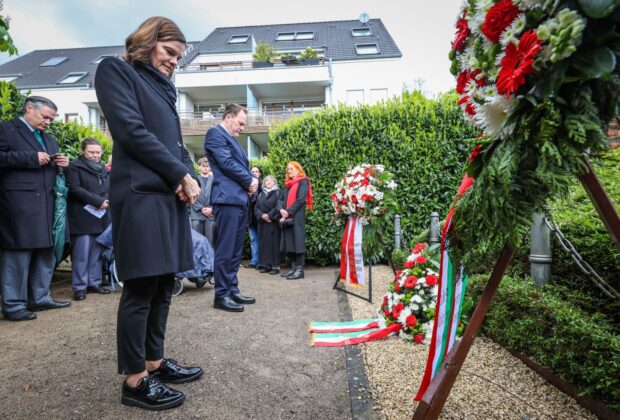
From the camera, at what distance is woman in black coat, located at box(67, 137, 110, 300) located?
5.01 m

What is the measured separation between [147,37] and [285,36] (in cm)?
3015

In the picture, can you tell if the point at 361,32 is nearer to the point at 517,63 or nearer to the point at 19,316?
the point at 19,316

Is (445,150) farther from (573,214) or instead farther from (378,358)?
(378,358)

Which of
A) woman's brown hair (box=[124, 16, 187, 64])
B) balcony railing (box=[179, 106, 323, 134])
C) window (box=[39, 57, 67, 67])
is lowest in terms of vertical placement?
woman's brown hair (box=[124, 16, 187, 64])

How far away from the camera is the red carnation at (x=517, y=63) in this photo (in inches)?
46.5

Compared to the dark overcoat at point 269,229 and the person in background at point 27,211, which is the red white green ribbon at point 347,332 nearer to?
the person in background at point 27,211

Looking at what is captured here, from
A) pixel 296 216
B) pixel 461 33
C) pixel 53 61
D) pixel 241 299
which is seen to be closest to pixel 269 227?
pixel 296 216

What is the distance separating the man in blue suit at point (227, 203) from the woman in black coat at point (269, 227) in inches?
113

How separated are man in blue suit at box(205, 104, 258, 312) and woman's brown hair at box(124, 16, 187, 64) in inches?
79.6

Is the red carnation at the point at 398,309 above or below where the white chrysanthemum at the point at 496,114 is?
below

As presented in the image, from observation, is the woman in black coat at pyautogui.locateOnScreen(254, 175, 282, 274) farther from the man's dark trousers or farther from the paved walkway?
the man's dark trousers

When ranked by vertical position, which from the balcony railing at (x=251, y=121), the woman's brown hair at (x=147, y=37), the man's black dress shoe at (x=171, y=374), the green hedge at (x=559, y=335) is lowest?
the man's black dress shoe at (x=171, y=374)

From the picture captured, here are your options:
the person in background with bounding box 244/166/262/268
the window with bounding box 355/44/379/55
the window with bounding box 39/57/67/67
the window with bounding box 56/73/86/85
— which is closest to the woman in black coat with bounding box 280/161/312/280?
the person in background with bounding box 244/166/262/268

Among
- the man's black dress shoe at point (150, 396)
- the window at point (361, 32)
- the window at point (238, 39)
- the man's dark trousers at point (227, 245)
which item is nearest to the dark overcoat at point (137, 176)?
the man's black dress shoe at point (150, 396)
